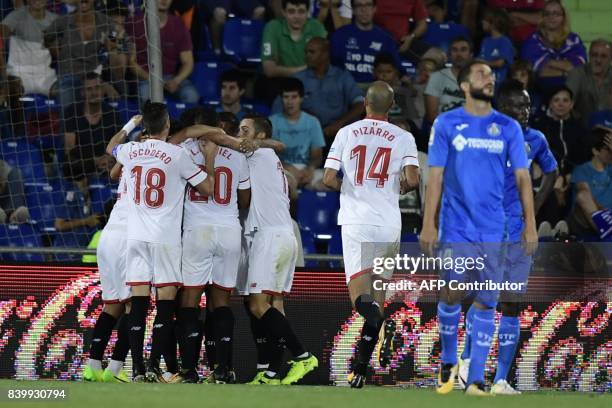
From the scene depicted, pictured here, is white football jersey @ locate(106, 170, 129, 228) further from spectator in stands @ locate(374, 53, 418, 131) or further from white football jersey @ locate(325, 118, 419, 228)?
spectator in stands @ locate(374, 53, 418, 131)

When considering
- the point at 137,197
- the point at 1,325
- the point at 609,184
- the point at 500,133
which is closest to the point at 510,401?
the point at 500,133

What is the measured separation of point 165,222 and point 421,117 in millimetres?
5938

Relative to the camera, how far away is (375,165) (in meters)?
10.1

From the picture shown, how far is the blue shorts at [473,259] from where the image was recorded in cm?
845

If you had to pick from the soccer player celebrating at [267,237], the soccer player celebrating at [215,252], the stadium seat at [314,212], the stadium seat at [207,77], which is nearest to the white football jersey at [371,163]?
the soccer player celebrating at [267,237]

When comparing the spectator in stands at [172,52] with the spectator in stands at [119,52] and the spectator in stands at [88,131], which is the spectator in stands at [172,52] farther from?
the spectator in stands at [88,131]

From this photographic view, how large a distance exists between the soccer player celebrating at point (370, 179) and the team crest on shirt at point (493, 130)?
159cm

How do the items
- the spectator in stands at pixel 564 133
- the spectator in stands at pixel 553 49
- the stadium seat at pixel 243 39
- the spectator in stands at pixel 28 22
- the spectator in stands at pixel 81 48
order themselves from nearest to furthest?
1. the spectator in stands at pixel 81 48
2. the spectator in stands at pixel 564 133
3. the spectator in stands at pixel 28 22
4. the stadium seat at pixel 243 39
5. the spectator in stands at pixel 553 49

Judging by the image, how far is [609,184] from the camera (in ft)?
47.5

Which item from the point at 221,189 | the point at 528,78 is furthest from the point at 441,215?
the point at 528,78

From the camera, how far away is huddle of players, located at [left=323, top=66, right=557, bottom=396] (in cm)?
846

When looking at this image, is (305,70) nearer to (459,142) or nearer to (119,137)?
(119,137)

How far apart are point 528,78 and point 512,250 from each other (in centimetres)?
689

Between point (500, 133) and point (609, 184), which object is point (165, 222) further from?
point (609, 184)
